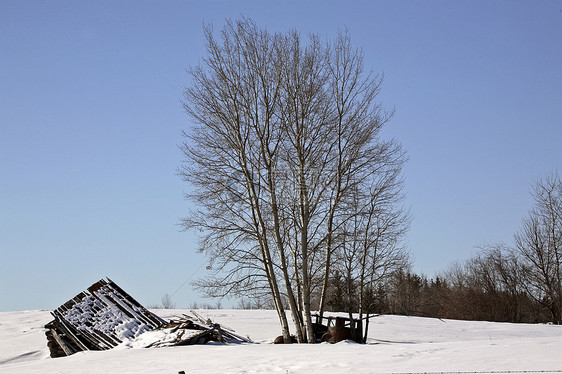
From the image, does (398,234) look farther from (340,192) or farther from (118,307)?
(118,307)

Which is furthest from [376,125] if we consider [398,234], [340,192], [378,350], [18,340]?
[18,340]

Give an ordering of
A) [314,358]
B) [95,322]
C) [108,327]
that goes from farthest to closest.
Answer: [95,322], [108,327], [314,358]

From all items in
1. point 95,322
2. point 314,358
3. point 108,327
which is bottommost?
point 314,358

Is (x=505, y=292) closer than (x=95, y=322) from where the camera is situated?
No

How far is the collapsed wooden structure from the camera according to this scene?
15.4 meters

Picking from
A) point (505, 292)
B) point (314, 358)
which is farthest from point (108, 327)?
point (505, 292)

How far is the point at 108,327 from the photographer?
1627 cm

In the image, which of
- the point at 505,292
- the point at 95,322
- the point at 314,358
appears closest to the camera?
the point at 314,358

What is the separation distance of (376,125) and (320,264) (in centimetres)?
495

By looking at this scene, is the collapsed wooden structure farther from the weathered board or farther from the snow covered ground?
the snow covered ground

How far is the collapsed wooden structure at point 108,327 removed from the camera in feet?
50.4

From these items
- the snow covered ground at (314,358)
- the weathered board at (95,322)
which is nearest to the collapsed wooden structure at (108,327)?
the weathered board at (95,322)

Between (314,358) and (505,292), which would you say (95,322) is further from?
(505,292)

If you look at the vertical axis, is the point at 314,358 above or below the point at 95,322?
below
